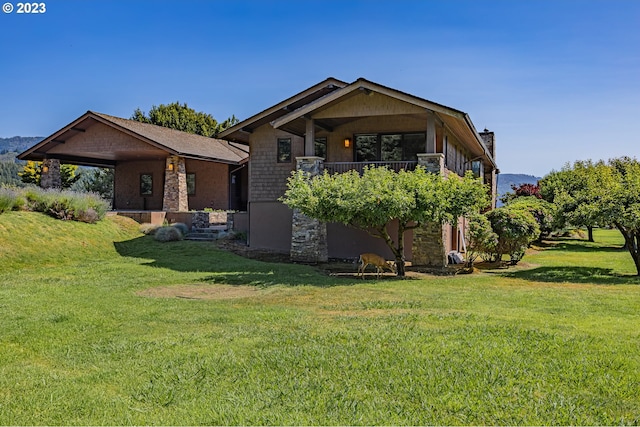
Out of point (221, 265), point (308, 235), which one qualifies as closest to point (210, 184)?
point (308, 235)

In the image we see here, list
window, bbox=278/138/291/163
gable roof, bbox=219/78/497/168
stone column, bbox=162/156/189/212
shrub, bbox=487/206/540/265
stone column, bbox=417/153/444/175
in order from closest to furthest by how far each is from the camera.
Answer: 1. gable roof, bbox=219/78/497/168
2. stone column, bbox=417/153/444/175
3. shrub, bbox=487/206/540/265
4. window, bbox=278/138/291/163
5. stone column, bbox=162/156/189/212

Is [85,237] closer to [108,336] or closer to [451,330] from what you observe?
[108,336]

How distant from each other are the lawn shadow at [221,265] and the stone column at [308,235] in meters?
0.71

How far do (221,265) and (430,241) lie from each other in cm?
686

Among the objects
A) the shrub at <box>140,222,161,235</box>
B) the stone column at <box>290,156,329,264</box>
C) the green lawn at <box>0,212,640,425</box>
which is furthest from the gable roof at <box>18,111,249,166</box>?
the green lawn at <box>0,212,640,425</box>

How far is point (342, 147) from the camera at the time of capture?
1991cm

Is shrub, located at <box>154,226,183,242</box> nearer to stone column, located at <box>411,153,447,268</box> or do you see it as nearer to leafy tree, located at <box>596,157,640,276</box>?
stone column, located at <box>411,153,447,268</box>

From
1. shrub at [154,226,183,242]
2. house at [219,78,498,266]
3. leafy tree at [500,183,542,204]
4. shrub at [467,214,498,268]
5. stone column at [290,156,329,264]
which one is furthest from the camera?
leafy tree at [500,183,542,204]

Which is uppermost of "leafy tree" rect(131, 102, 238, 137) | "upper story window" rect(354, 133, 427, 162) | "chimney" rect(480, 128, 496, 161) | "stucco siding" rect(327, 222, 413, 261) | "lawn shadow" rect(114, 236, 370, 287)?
"leafy tree" rect(131, 102, 238, 137)

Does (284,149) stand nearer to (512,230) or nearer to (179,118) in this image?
(512,230)

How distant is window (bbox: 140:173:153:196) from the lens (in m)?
29.3

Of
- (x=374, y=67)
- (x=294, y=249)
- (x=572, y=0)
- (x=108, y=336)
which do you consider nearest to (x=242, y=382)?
(x=108, y=336)

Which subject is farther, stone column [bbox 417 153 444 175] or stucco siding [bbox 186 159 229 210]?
stucco siding [bbox 186 159 229 210]

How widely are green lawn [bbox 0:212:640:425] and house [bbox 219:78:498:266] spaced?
18.1 feet
